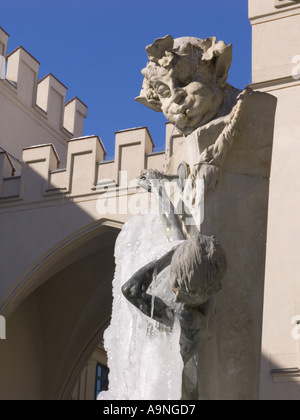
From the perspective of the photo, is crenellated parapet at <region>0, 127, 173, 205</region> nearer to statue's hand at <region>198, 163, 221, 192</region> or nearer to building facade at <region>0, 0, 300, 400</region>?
building facade at <region>0, 0, 300, 400</region>

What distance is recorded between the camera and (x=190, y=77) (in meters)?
2.22

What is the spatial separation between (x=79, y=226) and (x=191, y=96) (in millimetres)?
A: 9596

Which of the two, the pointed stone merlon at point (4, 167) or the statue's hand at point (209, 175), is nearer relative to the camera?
the statue's hand at point (209, 175)

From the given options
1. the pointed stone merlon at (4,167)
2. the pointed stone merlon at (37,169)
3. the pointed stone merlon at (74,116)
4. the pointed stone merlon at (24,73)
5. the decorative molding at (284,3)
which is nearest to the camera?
the decorative molding at (284,3)

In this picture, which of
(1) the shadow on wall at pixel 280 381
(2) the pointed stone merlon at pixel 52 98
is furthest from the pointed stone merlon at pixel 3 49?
(1) the shadow on wall at pixel 280 381

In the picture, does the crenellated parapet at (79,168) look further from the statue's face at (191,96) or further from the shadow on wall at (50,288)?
the statue's face at (191,96)

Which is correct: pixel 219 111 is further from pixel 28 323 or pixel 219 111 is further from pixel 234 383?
pixel 28 323

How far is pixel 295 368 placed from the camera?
799 cm

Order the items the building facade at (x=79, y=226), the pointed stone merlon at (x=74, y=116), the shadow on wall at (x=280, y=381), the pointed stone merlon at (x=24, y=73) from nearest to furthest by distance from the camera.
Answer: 1. the shadow on wall at (x=280, y=381)
2. the building facade at (x=79, y=226)
3. the pointed stone merlon at (x=24, y=73)
4. the pointed stone merlon at (x=74, y=116)

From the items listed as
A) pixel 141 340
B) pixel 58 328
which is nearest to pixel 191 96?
pixel 141 340

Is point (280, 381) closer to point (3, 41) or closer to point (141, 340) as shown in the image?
point (141, 340)

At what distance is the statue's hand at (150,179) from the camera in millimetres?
2240

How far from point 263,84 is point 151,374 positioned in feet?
25.7

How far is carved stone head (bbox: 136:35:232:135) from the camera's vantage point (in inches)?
86.7
